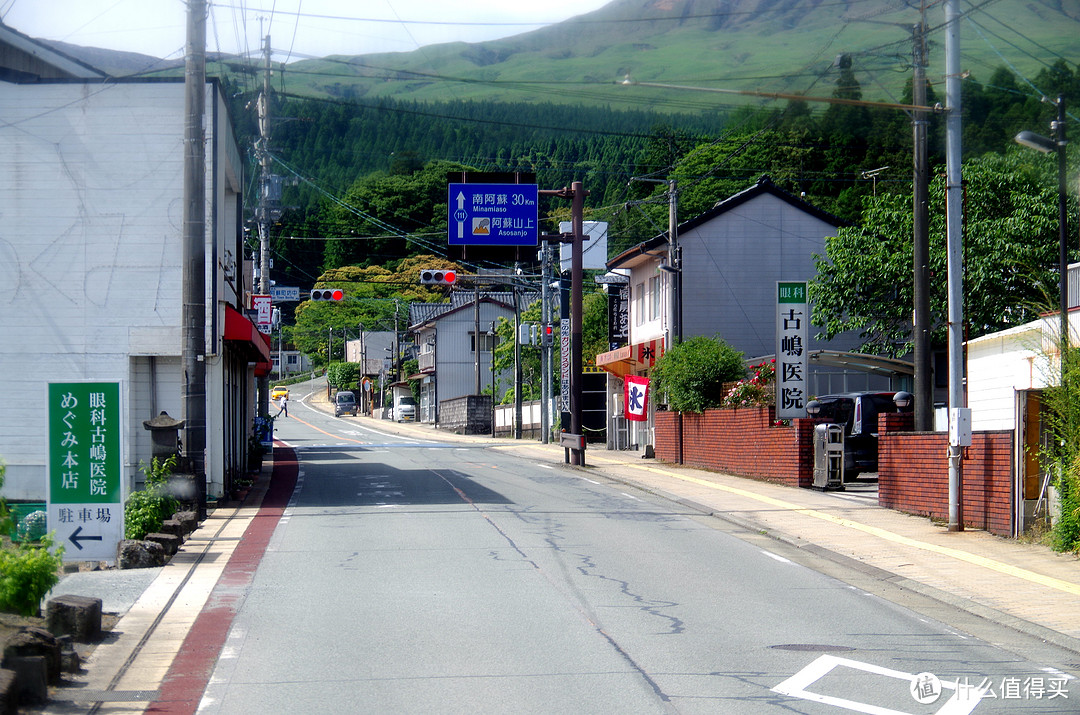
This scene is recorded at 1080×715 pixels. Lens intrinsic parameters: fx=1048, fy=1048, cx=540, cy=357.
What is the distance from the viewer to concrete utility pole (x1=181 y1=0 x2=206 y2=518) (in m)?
16.2

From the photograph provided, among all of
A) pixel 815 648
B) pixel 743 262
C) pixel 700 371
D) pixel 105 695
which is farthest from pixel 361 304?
pixel 105 695

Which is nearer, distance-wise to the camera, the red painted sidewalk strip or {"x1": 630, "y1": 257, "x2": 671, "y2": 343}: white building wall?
the red painted sidewalk strip

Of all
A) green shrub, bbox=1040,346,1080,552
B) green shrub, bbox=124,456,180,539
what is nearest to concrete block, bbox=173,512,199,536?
green shrub, bbox=124,456,180,539

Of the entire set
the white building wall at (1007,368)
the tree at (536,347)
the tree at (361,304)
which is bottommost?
the white building wall at (1007,368)

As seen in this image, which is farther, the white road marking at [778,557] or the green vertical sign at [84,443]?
the white road marking at [778,557]

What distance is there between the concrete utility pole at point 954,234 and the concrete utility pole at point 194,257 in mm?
11251

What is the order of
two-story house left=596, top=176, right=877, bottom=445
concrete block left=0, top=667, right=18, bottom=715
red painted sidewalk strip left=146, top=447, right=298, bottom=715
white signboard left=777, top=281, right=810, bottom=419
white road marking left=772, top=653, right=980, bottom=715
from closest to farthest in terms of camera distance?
concrete block left=0, top=667, right=18, bottom=715 < white road marking left=772, top=653, right=980, bottom=715 < red painted sidewalk strip left=146, top=447, right=298, bottom=715 < white signboard left=777, top=281, right=810, bottom=419 < two-story house left=596, top=176, right=877, bottom=445

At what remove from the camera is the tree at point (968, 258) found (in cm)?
2667

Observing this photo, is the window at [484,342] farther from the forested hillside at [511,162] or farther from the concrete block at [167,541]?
the concrete block at [167,541]

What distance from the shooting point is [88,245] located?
720 inches

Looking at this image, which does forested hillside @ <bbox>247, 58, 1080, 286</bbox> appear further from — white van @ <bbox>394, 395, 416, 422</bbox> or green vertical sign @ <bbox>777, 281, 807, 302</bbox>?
white van @ <bbox>394, 395, 416, 422</bbox>

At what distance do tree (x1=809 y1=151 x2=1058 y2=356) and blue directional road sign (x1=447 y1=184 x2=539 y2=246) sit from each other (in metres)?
9.87

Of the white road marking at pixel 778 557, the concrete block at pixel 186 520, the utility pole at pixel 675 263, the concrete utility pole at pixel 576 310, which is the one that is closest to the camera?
the white road marking at pixel 778 557

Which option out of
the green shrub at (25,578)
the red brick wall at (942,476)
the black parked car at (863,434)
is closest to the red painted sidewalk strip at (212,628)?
the green shrub at (25,578)
